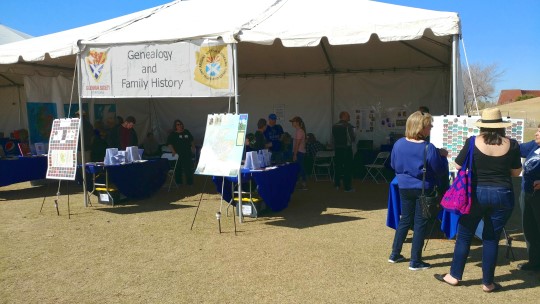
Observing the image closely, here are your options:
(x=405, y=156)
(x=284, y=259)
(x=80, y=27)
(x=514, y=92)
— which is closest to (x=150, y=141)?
(x=80, y=27)

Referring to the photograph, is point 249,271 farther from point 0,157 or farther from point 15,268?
point 0,157

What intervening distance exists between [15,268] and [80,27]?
5649mm

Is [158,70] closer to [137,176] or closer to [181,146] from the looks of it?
[137,176]

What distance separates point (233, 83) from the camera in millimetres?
5551

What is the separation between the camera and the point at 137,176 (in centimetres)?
687

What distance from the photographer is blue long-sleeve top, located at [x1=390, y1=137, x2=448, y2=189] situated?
3607 mm

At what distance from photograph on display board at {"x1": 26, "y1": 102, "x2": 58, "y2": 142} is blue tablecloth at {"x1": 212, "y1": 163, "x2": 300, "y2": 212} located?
5.45m

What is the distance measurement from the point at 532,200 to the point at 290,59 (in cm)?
662

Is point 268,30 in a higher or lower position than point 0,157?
higher

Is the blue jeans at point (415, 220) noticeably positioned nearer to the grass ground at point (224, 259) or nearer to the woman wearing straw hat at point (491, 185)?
the grass ground at point (224, 259)

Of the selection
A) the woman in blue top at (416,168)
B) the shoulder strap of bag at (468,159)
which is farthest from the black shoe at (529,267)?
the shoulder strap of bag at (468,159)

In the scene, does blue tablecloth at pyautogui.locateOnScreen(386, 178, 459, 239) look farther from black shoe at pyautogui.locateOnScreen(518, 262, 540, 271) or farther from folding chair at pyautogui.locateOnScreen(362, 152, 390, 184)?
folding chair at pyautogui.locateOnScreen(362, 152, 390, 184)

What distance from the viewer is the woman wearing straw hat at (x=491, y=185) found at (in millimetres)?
3113

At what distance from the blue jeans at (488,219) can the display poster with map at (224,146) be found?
260 centimetres
